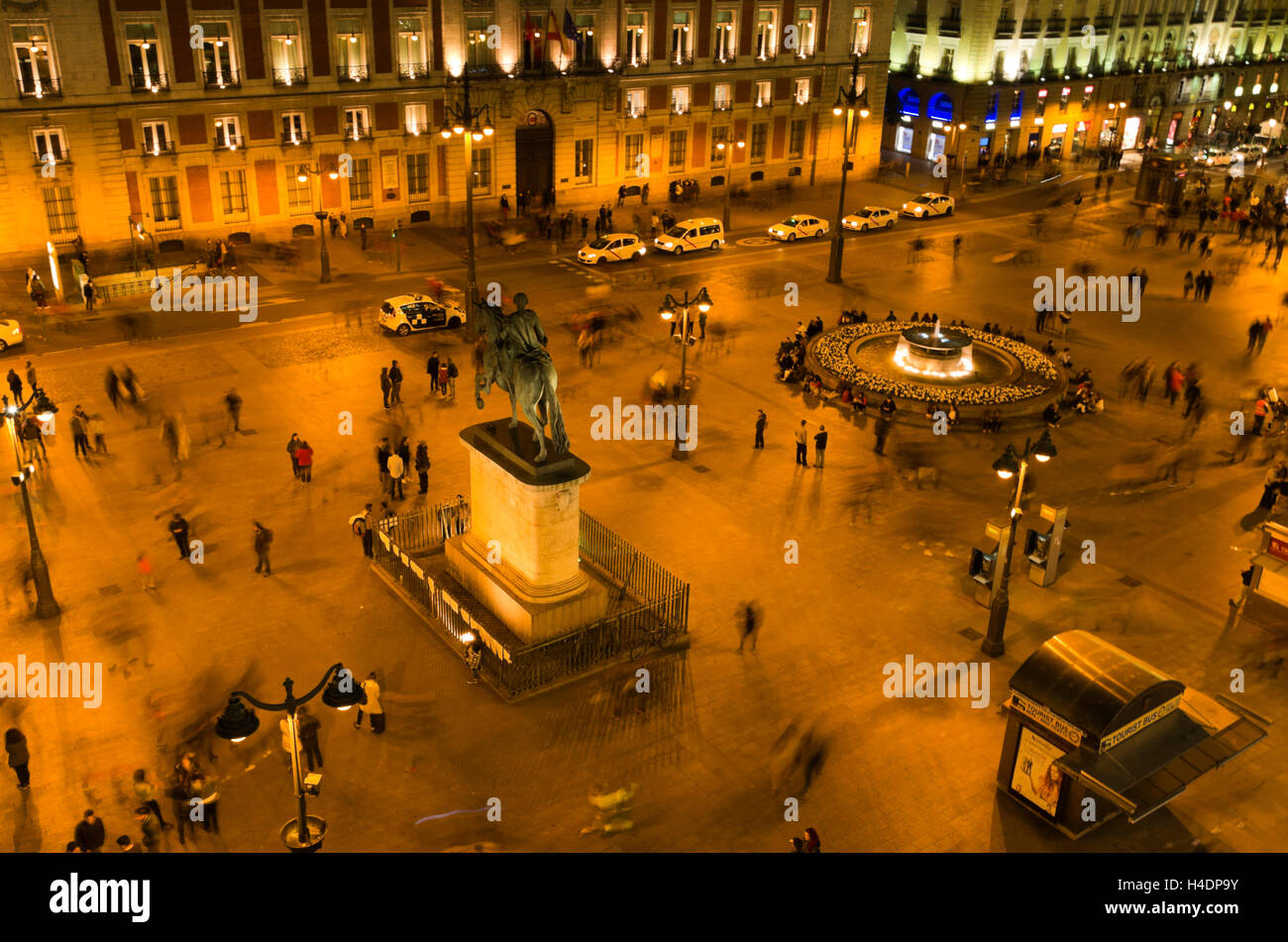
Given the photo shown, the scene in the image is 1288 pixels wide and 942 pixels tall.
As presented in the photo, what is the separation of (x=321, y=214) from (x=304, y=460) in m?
19.0

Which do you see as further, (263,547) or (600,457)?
(600,457)

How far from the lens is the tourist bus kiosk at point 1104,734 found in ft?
58.5

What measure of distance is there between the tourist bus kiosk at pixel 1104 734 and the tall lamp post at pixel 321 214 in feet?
106

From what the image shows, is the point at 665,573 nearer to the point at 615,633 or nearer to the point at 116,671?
the point at 615,633

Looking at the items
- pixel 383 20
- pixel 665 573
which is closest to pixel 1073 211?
pixel 383 20

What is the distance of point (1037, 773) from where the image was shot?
62.2 ft

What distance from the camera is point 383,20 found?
4906 cm

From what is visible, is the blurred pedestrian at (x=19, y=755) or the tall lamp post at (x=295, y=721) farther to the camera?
the blurred pedestrian at (x=19, y=755)

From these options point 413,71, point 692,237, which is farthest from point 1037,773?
point 413,71

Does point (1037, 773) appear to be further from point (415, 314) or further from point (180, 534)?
point (415, 314)

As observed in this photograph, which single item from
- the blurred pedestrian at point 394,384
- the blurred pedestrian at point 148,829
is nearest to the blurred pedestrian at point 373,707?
the blurred pedestrian at point 148,829

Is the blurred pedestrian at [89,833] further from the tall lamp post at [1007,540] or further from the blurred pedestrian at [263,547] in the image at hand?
the tall lamp post at [1007,540]

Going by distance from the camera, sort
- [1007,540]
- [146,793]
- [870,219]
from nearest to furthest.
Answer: [146,793] → [1007,540] → [870,219]

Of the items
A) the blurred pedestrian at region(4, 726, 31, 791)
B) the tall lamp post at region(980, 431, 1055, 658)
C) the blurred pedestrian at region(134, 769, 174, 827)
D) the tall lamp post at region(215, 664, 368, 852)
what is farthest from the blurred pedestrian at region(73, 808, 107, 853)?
the tall lamp post at region(980, 431, 1055, 658)
